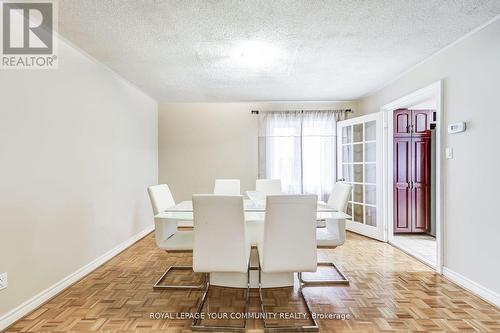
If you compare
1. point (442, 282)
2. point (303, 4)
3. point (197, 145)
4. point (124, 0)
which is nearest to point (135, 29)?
point (124, 0)

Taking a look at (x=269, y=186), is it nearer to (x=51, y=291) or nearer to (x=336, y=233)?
(x=336, y=233)

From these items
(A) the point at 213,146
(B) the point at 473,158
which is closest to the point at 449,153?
(B) the point at 473,158

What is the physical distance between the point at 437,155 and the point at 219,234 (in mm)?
2565

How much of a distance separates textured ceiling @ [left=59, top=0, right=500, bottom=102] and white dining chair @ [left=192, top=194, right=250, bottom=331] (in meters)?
1.47

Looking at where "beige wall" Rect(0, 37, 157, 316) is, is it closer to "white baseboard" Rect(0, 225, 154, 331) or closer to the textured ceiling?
"white baseboard" Rect(0, 225, 154, 331)

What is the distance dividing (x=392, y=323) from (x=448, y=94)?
2305mm

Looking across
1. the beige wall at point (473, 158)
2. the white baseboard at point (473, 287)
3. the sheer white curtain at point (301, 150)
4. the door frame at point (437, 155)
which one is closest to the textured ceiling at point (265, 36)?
the beige wall at point (473, 158)

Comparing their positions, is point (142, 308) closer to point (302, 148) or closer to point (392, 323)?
point (392, 323)

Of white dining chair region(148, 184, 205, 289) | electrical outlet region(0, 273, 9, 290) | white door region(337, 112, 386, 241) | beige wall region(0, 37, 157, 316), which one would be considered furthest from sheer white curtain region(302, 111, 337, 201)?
electrical outlet region(0, 273, 9, 290)

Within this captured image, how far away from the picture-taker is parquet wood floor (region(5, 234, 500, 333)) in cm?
197

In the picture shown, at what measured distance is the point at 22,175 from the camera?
6.88ft

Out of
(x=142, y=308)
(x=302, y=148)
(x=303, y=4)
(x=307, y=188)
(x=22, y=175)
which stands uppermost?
(x=303, y=4)

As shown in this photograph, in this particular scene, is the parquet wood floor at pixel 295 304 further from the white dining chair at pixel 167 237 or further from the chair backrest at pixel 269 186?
the chair backrest at pixel 269 186

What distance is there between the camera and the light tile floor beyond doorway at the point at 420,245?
11.2ft
